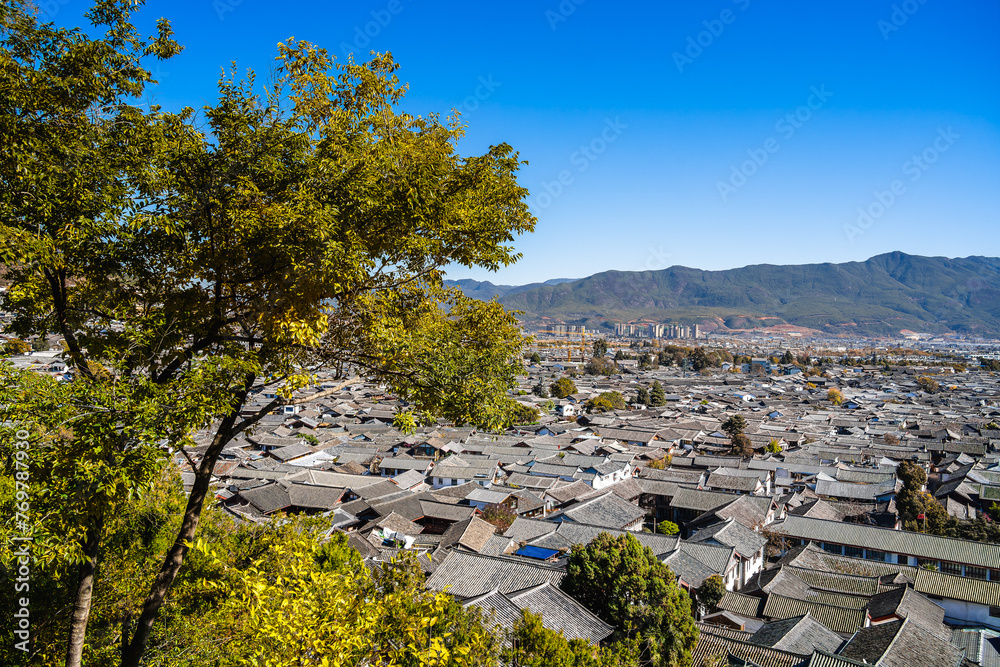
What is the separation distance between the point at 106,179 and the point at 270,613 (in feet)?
9.28

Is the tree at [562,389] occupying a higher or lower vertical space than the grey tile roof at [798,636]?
lower

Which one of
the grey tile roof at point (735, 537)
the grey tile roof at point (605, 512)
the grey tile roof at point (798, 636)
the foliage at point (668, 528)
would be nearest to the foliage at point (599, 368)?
the grey tile roof at point (605, 512)

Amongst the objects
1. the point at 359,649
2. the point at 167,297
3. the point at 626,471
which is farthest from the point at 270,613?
the point at 626,471

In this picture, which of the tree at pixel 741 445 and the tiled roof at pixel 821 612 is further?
the tree at pixel 741 445

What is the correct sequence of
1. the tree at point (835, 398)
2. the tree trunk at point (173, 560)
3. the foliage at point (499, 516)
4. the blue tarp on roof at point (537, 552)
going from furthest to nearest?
the tree at point (835, 398), the foliage at point (499, 516), the blue tarp on roof at point (537, 552), the tree trunk at point (173, 560)

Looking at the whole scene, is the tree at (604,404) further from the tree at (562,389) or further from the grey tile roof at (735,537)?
the grey tile roof at (735,537)

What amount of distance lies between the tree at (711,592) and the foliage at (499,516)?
7108 millimetres

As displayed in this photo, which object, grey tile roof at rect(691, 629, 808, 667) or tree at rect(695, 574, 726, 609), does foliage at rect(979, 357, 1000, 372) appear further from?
grey tile roof at rect(691, 629, 808, 667)

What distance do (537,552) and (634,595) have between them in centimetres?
584

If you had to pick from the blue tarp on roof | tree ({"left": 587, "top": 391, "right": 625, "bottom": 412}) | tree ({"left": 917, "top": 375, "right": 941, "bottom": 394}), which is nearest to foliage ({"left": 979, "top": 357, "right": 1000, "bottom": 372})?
tree ({"left": 917, "top": 375, "right": 941, "bottom": 394})

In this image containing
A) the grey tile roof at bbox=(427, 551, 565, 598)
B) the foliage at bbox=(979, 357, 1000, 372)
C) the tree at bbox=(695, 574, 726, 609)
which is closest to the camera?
the grey tile roof at bbox=(427, 551, 565, 598)

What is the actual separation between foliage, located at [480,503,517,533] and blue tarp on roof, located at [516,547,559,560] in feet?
6.24

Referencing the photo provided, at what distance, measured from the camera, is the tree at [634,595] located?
11.4 m

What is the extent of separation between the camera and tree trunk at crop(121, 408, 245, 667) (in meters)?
3.93
